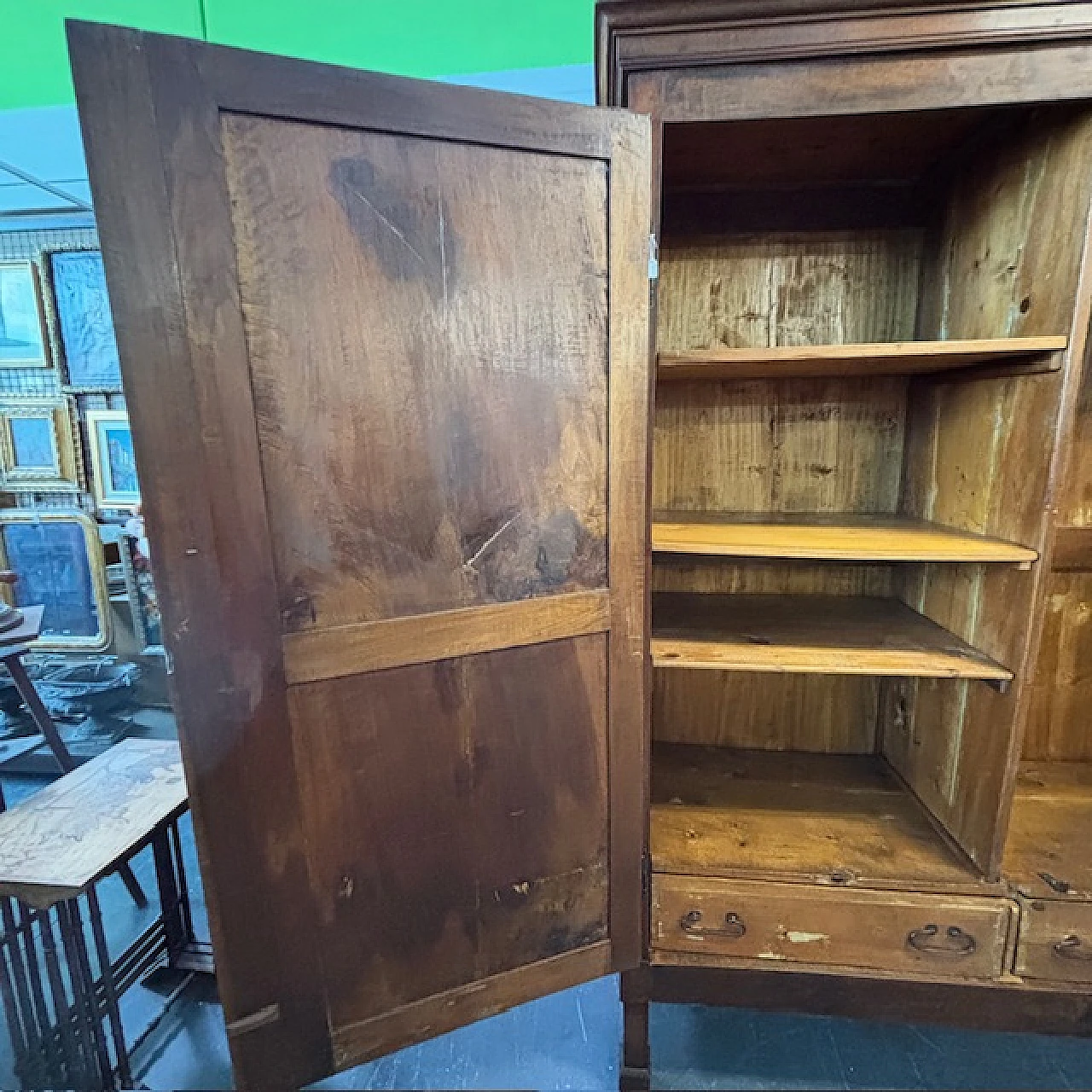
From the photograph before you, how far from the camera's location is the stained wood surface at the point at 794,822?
4.13 ft

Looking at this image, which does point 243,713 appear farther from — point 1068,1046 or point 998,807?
point 1068,1046

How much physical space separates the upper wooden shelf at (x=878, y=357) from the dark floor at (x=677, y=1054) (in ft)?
4.86

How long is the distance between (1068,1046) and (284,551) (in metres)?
1.99

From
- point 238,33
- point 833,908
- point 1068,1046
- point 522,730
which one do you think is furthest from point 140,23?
point 1068,1046

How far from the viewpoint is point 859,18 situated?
0.92 meters

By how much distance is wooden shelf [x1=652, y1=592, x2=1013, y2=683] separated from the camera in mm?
1154

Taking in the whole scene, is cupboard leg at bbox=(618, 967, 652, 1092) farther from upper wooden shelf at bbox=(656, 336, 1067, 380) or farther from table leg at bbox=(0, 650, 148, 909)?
table leg at bbox=(0, 650, 148, 909)

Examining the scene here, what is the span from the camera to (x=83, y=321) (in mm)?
3082

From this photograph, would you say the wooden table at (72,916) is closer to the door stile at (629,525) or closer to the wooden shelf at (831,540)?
the door stile at (629,525)

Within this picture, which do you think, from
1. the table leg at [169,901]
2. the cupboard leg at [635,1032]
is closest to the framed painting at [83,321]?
the table leg at [169,901]

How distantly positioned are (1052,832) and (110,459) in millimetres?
3863

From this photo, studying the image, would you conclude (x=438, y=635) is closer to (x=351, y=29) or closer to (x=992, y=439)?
(x=992, y=439)

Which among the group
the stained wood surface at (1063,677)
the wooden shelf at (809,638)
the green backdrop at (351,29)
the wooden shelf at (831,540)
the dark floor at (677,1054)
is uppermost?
the green backdrop at (351,29)

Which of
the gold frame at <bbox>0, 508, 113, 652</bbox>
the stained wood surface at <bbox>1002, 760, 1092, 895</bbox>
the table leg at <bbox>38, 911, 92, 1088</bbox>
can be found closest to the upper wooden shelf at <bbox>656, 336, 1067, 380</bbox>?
→ the stained wood surface at <bbox>1002, 760, 1092, 895</bbox>
